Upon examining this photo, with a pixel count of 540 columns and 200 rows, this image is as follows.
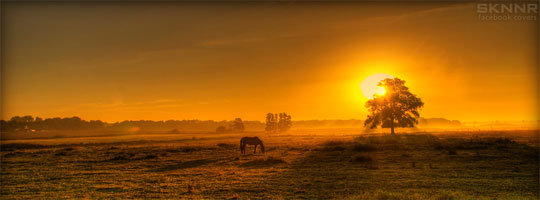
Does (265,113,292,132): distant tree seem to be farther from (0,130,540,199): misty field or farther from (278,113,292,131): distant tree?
(0,130,540,199): misty field

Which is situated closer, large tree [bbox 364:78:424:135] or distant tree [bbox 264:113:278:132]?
large tree [bbox 364:78:424:135]

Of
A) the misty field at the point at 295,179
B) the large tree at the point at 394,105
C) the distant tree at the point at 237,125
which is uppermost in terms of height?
the large tree at the point at 394,105

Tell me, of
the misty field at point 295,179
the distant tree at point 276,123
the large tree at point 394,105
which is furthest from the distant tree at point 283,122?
the misty field at point 295,179

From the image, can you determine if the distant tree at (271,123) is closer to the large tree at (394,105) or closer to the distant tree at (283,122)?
the distant tree at (283,122)

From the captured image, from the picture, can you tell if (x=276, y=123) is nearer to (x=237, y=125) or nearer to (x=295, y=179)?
(x=237, y=125)

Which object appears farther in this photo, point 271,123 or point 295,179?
point 271,123

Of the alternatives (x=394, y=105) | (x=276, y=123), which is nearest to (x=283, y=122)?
(x=276, y=123)

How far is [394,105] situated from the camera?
2596 inches

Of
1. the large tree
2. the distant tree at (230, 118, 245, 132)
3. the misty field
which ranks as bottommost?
the distant tree at (230, 118, 245, 132)

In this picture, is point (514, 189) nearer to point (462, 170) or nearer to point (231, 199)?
point (462, 170)

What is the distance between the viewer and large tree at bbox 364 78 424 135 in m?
65.7

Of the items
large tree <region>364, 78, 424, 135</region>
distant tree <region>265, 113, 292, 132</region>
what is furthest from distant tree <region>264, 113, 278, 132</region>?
large tree <region>364, 78, 424, 135</region>

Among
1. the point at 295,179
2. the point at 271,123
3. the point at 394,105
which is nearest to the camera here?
the point at 295,179

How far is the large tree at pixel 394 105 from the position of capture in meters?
65.7
